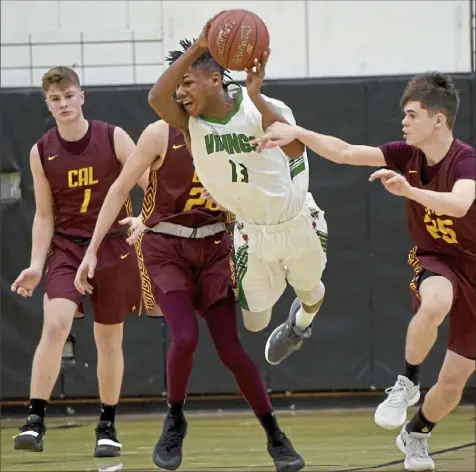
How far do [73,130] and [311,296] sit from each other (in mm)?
2192

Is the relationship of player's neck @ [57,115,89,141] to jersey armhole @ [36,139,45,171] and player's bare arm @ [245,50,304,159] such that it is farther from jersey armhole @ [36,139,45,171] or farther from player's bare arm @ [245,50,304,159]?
player's bare arm @ [245,50,304,159]

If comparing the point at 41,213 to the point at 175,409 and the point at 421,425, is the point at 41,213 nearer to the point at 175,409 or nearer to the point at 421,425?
the point at 175,409

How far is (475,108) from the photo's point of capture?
10945mm

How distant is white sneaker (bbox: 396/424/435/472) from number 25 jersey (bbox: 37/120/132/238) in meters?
2.40

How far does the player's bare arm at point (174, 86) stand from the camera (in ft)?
19.5

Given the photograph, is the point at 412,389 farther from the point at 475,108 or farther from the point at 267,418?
the point at 475,108

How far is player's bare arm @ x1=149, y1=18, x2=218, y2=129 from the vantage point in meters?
5.94

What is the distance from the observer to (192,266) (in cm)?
683

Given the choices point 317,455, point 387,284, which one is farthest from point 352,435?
point 387,284

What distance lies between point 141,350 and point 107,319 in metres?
2.99

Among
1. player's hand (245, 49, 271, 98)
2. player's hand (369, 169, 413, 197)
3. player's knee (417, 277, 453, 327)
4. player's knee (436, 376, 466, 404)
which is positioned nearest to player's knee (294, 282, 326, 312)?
player's knee (417, 277, 453, 327)

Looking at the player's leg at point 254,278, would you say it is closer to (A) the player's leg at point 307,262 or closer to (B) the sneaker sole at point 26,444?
(A) the player's leg at point 307,262

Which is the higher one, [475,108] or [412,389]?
[475,108]

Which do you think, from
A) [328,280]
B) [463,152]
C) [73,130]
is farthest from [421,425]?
[328,280]
